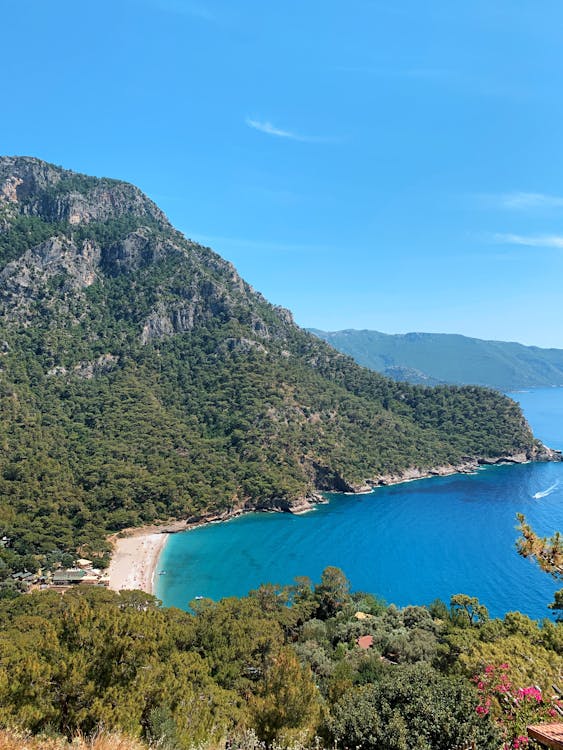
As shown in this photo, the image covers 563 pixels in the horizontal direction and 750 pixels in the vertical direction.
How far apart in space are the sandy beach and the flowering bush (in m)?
43.6

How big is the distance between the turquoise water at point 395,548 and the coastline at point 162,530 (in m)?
1.92

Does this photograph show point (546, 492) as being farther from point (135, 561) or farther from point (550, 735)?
point (550, 735)

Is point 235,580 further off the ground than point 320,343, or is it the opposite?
point 320,343

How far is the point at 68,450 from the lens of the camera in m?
82.8

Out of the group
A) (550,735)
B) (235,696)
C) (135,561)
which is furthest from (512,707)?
(135,561)

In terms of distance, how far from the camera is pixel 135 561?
57.7 m

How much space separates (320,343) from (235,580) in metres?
111

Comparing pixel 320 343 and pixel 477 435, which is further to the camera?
pixel 320 343

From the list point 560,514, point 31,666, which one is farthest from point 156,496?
point 560,514

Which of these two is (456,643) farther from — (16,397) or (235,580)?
(16,397)

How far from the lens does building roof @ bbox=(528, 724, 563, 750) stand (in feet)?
30.4

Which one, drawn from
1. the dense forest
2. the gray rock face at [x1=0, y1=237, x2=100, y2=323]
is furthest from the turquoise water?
the gray rock face at [x1=0, y1=237, x2=100, y2=323]

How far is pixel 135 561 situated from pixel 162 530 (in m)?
11.6

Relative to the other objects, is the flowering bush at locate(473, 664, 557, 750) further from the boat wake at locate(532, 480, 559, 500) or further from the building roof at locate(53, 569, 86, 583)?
the boat wake at locate(532, 480, 559, 500)
